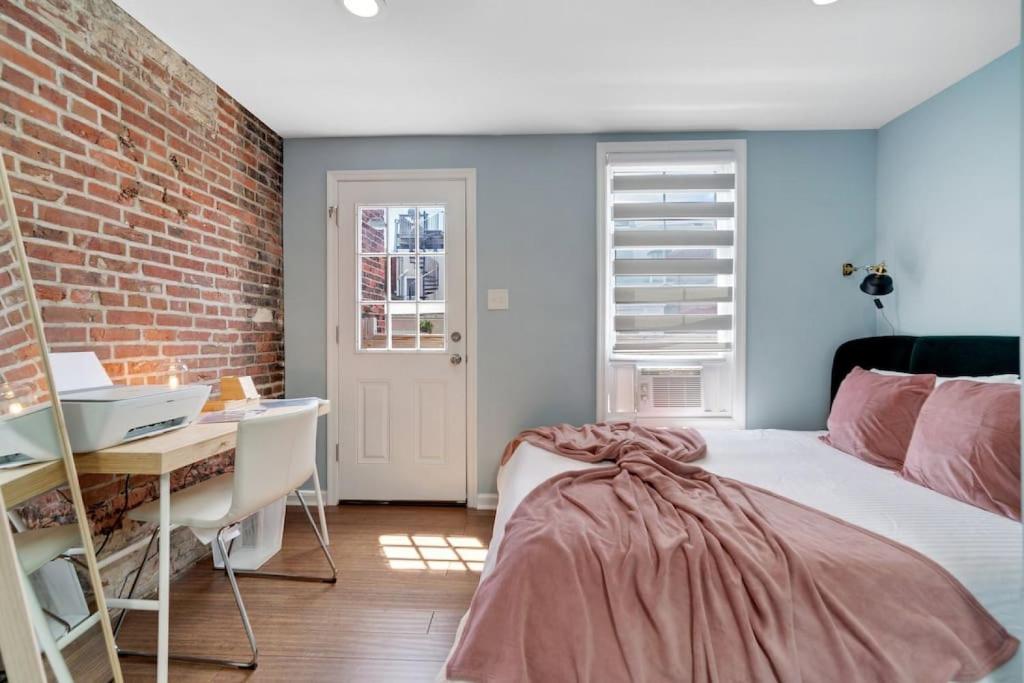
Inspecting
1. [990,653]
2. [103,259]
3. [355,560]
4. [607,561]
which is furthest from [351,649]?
[990,653]

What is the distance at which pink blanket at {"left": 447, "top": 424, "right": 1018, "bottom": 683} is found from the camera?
1056 mm

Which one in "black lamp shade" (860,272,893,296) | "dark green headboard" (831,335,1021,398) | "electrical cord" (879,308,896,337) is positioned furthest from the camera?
"electrical cord" (879,308,896,337)

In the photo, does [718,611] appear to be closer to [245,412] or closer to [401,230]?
[245,412]

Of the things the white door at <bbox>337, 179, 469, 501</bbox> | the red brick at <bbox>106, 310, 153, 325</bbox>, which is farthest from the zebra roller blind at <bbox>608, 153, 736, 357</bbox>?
the red brick at <bbox>106, 310, 153, 325</bbox>

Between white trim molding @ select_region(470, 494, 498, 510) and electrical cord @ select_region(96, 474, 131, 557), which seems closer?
electrical cord @ select_region(96, 474, 131, 557)

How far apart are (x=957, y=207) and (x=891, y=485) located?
1.54 meters

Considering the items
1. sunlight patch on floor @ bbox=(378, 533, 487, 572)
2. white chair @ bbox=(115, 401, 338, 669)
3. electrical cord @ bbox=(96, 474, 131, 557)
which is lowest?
sunlight patch on floor @ bbox=(378, 533, 487, 572)

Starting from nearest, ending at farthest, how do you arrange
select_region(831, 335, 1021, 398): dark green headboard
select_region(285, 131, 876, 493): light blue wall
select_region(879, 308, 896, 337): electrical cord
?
select_region(831, 335, 1021, 398): dark green headboard
select_region(879, 308, 896, 337): electrical cord
select_region(285, 131, 876, 493): light blue wall

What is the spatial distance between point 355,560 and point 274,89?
96.3 inches

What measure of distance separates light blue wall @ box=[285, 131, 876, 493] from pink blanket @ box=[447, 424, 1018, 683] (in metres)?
1.64

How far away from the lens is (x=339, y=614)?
5.99ft

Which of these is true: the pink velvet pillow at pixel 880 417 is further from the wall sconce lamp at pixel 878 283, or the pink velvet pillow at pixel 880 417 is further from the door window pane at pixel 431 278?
the door window pane at pixel 431 278

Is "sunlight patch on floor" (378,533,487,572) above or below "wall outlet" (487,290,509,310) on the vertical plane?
below

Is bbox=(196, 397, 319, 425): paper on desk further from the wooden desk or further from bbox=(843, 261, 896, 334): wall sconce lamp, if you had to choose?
bbox=(843, 261, 896, 334): wall sconce lamp
